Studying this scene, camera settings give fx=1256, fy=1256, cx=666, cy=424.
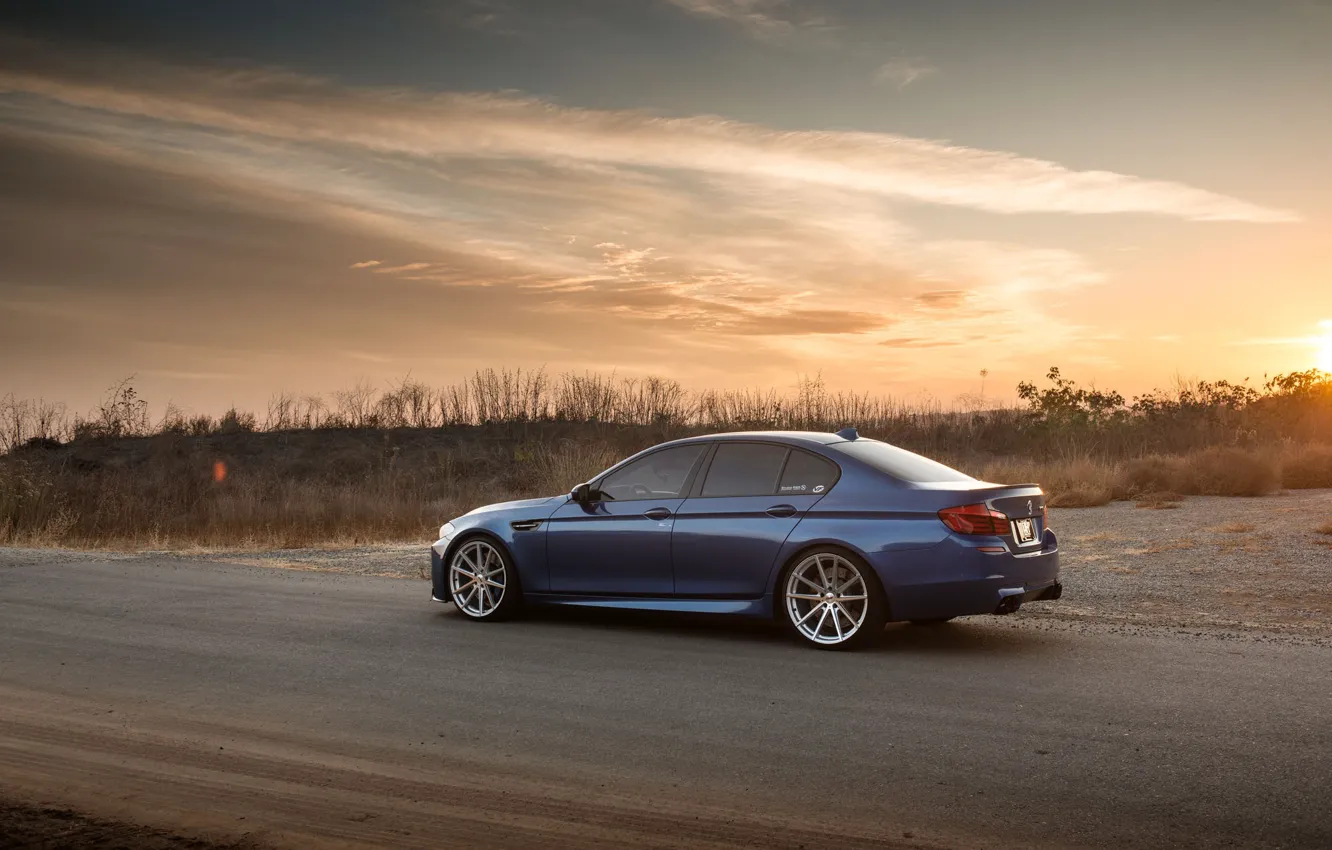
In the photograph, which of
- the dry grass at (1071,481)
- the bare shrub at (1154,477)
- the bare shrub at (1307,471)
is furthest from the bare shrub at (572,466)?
the bare shrub at (1307,471)

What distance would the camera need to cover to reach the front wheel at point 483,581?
1102 cm

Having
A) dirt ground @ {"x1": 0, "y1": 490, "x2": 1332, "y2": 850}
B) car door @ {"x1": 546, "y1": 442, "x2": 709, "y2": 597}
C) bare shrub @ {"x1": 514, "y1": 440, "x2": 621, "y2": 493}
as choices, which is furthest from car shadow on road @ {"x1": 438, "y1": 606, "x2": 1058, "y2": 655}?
bare shrub @ {"x1": 514, "y1": 440, "x2": 621, "y2": 493}

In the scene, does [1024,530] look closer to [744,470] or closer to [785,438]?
[785,438]

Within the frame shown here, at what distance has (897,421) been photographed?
43188 millimetres

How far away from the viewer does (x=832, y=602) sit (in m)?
9.51

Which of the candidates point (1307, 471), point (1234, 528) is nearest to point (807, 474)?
point (1234, 528)

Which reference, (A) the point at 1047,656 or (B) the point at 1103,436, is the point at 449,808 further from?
(B) the point at 1103,436

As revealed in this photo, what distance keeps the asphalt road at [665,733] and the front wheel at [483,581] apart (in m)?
0.21

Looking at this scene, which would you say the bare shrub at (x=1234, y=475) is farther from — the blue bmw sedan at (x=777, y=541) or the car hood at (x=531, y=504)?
the car hood at (x=531, y=504)

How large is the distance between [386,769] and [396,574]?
984 centimetres

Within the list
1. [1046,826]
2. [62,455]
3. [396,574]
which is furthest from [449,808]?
[62,455]

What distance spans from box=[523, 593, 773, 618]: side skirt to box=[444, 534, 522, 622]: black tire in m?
0.18

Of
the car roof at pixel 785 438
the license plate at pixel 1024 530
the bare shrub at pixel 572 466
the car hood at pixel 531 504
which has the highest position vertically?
the bare shrub at pixel 572 466

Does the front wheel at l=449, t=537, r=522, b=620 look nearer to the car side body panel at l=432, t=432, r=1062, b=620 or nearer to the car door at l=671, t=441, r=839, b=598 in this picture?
the car side body panel at l=432, t=432, r=1062, b=620
